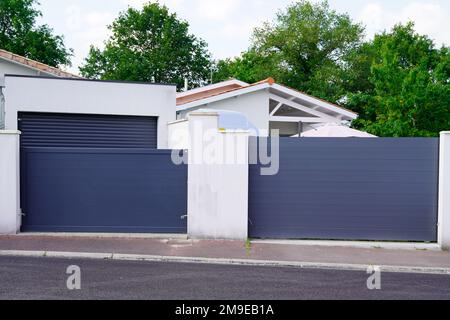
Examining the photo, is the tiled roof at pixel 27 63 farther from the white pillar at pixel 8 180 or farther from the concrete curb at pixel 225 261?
the concrete curb at pixel 225 261

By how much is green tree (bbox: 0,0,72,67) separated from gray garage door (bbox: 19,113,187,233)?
35957 millimetres

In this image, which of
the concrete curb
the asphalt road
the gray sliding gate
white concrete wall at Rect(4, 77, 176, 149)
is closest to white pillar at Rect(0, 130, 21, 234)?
the concrete curb

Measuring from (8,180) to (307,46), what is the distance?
1497 inches

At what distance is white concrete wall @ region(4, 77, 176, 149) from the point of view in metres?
14.5

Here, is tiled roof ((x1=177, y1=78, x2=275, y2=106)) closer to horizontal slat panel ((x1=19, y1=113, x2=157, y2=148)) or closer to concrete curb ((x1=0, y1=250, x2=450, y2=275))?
horizontal slat panel ((x1=19, y1=113, x2=157, y2=148))

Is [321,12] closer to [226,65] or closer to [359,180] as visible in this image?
[226,65]

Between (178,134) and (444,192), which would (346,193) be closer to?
(444,192)

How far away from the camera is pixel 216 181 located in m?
11.1

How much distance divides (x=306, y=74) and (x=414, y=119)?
898 inches

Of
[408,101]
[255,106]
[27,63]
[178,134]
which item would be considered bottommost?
[178,134]

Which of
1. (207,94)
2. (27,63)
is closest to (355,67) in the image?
(207,94)

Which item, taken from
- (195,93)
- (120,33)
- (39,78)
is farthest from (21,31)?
(39,78)

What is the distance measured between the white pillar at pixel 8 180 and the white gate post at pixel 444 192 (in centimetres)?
917
